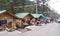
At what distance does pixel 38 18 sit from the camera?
5381 cm

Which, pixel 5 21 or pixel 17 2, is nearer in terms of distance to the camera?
pixel 5 21

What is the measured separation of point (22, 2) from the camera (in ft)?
185

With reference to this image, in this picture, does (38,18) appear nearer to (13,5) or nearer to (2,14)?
(13,5)

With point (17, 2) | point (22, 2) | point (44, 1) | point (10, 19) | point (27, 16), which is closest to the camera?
point (10, 19)

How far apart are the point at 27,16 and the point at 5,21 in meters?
12.6

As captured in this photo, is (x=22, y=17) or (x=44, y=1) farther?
(x=44, y=1)

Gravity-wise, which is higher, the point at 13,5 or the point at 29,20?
the point at 13,5

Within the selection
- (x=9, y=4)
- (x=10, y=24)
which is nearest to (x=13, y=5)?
(x=9, y=4)

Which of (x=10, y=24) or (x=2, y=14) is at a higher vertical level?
(x=2, y=14)

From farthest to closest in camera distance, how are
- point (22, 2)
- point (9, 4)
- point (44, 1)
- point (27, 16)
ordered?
point (44, 1) → point (22, 2) → point (9, 4) → point (27, 16)

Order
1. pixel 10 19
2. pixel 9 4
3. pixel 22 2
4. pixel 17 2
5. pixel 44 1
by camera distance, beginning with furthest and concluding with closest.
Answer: pixel 44 1
pixel 22 2
pixel 17 2
pixel 9 4
pixel 10 19

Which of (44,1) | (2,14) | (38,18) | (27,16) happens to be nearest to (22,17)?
(27,16)

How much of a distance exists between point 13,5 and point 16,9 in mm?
3238

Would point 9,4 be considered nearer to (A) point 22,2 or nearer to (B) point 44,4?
(A) point 22,2
